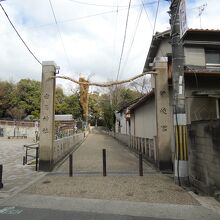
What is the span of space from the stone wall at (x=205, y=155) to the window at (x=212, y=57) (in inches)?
311

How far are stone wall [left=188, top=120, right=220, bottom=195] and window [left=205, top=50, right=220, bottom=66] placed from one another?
791cm

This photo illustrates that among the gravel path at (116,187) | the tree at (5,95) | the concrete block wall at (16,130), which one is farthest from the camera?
the tree at (5,95)

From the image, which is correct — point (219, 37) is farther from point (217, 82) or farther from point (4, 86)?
point (4, 86)

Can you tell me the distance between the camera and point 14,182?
31.6 feet

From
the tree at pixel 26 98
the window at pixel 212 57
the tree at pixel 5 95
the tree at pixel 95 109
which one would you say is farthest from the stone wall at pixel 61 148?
the tree at pixel 95 109

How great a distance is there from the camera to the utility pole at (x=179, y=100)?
901 cm

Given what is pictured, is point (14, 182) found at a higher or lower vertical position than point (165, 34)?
lower

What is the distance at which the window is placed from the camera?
16.3 metres

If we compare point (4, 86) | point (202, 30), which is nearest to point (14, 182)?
point (202, 30)

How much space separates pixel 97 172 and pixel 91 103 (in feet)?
225

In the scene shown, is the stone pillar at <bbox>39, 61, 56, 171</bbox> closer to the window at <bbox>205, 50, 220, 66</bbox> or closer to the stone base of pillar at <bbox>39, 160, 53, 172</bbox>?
the stone base of pillar at <bbox>39, 160, 53, 172</bbox>

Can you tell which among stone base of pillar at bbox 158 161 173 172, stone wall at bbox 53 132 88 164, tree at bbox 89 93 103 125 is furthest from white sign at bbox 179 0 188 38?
tree at bbox 89 93 103 125

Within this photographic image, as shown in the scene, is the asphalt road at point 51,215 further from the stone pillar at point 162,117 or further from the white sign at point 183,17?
the stone pillar at point 162,117

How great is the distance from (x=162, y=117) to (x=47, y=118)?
4.86m
